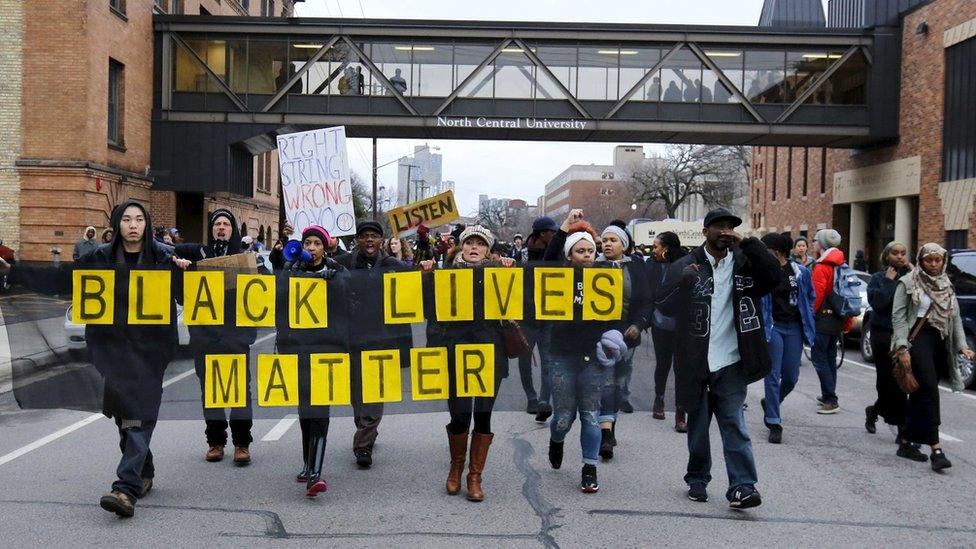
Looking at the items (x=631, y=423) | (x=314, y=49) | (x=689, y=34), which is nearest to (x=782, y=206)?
(x=689, y=34)

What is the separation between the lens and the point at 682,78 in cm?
2970

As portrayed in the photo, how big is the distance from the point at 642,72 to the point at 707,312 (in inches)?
983

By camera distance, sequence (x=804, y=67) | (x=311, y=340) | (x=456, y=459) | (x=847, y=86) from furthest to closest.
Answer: (x=847, y=86), (x=804, y=67), (x=311, y=340), (x=456, y=459)

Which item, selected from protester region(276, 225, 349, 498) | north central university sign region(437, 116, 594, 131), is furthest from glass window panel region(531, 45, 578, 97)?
protester region(276, 225, 349, 498)

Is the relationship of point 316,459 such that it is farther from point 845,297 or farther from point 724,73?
point 724,73

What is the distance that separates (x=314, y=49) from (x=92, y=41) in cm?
816

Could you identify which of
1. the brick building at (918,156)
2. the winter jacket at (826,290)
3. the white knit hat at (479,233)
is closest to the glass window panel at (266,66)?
the brick building at (918,156)

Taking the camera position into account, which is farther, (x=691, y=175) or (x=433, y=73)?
(x=691, y=175)

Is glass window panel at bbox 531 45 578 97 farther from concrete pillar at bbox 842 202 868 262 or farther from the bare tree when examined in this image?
the bare tree

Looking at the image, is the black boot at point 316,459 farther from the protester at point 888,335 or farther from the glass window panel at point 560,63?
the glass window panel at point 560,63

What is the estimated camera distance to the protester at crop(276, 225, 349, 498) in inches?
234

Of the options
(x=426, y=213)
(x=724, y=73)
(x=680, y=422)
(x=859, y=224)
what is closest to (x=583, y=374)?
(x=680, y=422)

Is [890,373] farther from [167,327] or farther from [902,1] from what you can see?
[902,1]

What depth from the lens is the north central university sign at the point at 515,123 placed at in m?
29.2
